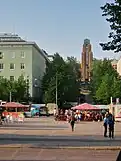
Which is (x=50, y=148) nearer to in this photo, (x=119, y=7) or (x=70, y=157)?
A: (x=70, y=157)

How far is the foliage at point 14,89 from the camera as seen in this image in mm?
123438

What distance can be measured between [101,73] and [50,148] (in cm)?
11790

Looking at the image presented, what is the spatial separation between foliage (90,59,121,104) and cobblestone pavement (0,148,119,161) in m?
89.4

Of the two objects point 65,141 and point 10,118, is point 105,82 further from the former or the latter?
point 65,141

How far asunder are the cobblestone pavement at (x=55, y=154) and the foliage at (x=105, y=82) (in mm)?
89411

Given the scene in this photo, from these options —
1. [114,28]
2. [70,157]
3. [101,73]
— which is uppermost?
[101,73]

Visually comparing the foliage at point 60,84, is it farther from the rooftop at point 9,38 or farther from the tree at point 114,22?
the tree at point 114,22

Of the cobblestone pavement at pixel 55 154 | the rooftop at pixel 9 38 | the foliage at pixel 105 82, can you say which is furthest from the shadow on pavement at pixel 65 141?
the rooftop at pixel 9 38

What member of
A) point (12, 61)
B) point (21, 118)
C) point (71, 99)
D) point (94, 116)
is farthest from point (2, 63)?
point (21, 118)

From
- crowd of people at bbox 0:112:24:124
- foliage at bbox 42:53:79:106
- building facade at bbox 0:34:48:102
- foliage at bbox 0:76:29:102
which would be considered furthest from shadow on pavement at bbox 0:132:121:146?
building facade at bbox 0:34:48:102

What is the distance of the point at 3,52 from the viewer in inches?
5522

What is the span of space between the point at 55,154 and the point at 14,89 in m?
102

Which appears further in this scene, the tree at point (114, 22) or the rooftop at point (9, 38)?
the rooftop at point (9, 38)

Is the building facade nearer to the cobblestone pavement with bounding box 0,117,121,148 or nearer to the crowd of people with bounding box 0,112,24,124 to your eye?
the crowd of people with bounding box 0,112,24,124
